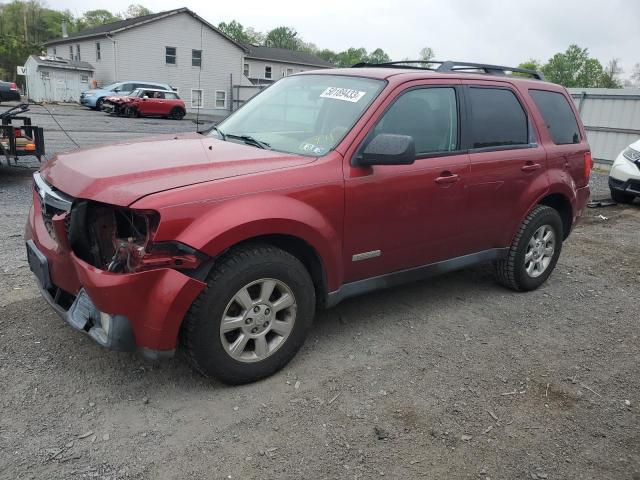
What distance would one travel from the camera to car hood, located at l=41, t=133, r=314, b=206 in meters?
2.83

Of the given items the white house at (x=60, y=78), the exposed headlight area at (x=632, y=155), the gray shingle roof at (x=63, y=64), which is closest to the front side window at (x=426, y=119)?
the exposed headlight area at (x=632, y=155)

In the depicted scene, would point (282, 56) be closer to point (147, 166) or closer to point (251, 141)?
point (251, 141)

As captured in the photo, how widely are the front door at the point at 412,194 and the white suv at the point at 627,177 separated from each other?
6.81 meters

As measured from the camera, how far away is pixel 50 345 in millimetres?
3527

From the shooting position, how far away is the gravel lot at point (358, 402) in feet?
8.67

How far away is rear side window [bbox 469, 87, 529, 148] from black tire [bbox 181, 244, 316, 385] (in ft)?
6.37

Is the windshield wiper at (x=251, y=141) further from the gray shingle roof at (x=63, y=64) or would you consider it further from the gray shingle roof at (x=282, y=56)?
the gray shingle roof at (x=282, y=56)

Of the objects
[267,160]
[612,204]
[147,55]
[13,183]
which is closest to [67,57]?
[147,55]

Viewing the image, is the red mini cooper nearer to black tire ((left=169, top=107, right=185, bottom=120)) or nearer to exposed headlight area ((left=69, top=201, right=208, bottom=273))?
black tire ((left=169, top=107, right=185, bottom=120))

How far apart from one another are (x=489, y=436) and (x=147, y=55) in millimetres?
37767

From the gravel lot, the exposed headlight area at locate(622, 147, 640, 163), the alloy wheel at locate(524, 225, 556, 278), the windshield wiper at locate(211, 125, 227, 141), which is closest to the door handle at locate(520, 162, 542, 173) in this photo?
the alloy wheel at locate(524, 225, 556, 278)

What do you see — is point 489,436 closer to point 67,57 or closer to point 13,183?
point 13,183

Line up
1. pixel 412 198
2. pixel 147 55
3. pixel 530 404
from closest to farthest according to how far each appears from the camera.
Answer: pixel 530 404 → pixel 412 198 → pixel 147 55

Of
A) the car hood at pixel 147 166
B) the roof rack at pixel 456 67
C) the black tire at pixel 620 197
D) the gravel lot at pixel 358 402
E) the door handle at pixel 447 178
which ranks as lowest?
the gravel lot at pixel 358 402
